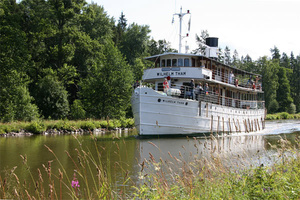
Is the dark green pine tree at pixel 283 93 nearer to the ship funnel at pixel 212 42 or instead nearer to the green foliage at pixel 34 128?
the ship funnel at pixel 212 42

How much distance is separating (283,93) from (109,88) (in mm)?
55915

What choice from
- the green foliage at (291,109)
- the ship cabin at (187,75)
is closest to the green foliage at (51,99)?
the ship cabin at (187,75)

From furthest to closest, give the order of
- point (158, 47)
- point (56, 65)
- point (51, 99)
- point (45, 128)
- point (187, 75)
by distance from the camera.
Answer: point (158, 47) < point (56, 65) < point (51, 99) < point (45, 128) < point (187, 75)

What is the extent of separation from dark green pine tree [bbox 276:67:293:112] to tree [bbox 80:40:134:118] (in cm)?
5224

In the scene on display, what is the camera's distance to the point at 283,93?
272ft

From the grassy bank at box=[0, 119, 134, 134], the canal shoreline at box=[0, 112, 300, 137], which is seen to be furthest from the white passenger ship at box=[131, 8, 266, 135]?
the grassy bank at box=[0, 119, 134, 134]

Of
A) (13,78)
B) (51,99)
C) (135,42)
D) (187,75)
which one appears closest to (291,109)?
(135,42)

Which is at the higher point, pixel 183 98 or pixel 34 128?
pixel 183 98

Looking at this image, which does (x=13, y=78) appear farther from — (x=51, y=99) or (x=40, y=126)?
(x=40, y=126)

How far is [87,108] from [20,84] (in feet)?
28.2

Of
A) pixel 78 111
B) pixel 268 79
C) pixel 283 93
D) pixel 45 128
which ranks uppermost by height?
pixel 268 79

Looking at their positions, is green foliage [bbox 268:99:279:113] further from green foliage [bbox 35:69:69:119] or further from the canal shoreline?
the canal shoreline

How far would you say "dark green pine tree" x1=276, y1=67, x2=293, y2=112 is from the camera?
81.7 m

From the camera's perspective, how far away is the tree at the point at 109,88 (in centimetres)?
3934
